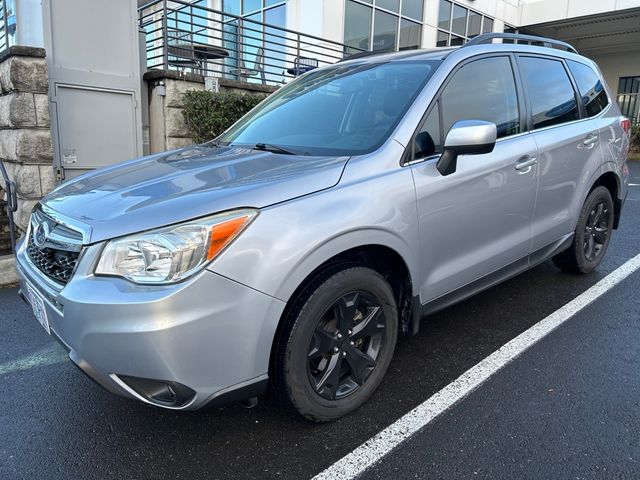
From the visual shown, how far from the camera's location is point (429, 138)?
9.01 feet

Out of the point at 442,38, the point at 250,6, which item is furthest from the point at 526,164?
the point at 442,38

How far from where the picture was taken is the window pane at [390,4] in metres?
14.4

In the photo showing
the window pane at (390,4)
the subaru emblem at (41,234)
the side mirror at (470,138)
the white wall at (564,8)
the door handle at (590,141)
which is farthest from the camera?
the white wall at (564,8)

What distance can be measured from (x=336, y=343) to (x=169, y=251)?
2.91ft

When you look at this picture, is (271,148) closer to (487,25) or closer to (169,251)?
(169,251)

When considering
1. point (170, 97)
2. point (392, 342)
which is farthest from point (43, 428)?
point (170, 97)

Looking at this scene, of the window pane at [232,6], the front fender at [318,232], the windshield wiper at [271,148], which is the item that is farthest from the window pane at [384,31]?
the front fender at [318,232]

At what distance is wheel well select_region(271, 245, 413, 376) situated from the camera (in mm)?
2207

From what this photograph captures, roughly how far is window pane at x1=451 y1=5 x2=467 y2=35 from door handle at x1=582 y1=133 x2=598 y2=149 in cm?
1439

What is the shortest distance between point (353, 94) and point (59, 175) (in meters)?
4.77

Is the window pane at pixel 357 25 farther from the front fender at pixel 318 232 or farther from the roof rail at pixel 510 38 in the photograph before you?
the front fender at pixel 318 232

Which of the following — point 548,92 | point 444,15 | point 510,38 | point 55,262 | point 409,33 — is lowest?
point 55,262

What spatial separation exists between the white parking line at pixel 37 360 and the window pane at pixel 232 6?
14.2m

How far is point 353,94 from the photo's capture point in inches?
122
